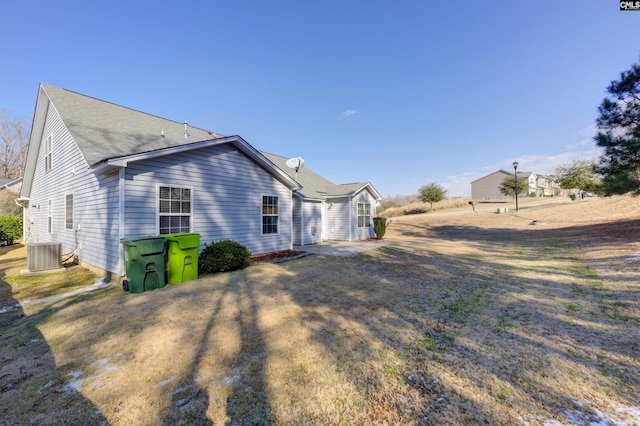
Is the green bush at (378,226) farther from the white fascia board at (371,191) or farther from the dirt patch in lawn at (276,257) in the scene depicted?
the dirt patch in lawn at (276,257)

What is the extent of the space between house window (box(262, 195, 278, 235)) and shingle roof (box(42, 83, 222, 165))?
13.4 ft

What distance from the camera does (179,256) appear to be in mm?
6715

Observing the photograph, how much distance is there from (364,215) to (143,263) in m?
13.1

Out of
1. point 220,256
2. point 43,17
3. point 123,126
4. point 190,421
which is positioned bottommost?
point 190,421

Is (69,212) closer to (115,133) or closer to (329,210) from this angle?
(115,133)

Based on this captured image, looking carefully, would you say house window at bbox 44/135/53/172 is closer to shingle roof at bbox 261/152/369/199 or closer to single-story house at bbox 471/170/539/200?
shingle roof at bbox 261/152/369/199

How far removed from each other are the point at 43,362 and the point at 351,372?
155 inches

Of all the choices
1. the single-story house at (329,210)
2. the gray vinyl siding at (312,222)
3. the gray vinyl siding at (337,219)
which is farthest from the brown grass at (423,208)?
the gray vinyl siding at (312,222)

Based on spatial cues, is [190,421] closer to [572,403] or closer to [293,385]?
[293,385]

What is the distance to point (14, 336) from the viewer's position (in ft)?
13.5

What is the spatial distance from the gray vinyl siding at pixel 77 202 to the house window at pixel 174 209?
1073mm

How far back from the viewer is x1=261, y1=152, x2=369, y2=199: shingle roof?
610 inches

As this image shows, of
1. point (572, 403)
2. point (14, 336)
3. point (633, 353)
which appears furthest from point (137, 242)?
point (633, 353)

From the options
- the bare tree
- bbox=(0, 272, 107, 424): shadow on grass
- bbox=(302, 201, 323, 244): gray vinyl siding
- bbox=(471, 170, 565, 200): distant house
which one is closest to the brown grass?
bbox=(471, 170, 565, 200): distant house
